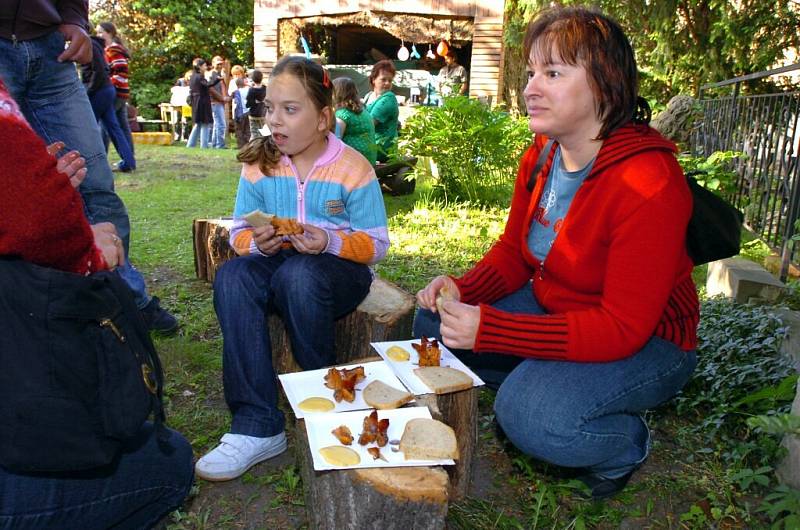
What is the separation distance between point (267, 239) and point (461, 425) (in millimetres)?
1022

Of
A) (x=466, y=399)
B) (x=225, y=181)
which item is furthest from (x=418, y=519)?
(x=225, y=181)

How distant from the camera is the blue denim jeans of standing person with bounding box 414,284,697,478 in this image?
74.3 inches

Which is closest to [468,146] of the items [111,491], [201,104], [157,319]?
[157,319]

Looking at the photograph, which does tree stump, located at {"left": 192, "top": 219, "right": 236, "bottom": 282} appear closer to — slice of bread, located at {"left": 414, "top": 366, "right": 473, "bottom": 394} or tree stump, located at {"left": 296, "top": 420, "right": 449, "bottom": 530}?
slice of bread, located at {"left": 414, "top": 366, "right": 473, "bottom": 394}

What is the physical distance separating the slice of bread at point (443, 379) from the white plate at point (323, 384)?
3.6 inches

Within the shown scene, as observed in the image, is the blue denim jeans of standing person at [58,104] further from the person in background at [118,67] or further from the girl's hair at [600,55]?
the person in background at [118,67]

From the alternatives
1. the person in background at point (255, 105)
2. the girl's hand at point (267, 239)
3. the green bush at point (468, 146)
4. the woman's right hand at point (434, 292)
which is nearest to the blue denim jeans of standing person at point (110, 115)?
the green bush at point (468, 146)

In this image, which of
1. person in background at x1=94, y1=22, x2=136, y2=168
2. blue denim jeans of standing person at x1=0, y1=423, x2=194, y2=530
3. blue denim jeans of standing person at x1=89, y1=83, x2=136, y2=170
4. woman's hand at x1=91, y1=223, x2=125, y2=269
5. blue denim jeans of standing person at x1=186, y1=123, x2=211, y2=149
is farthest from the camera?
blue denim jeans of standing person at x1=186, y1=123, x2=211, y2=149

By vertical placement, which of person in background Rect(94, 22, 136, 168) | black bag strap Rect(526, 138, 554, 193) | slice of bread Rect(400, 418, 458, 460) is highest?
person in background Rect(94, 22, 136, 168)

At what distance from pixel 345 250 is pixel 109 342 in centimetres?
123

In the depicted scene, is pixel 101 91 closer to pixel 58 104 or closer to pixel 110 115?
pixel 110 115

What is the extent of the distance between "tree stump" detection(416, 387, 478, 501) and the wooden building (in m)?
12.9

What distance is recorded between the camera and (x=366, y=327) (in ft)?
8.62

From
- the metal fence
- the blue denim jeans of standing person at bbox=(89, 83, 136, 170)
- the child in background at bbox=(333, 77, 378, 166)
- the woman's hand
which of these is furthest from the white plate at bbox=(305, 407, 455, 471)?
the blue denim jeans of standing person at bbox=(89, 83, 136, 170)
